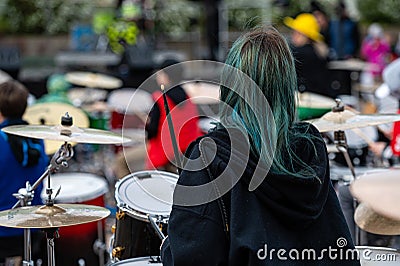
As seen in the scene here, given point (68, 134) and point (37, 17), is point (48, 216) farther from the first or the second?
point (37, 17)

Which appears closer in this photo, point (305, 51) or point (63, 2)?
point (305, 51)

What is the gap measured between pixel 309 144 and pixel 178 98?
2.83m

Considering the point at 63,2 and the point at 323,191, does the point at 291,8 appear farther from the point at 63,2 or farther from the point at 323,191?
the point at 323,191

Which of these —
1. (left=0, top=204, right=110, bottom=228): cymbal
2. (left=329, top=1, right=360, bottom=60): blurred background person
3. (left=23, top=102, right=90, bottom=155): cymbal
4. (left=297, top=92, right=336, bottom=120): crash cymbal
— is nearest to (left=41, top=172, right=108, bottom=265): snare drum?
(left=23, top=102, right=90, bottom=155): cymbal

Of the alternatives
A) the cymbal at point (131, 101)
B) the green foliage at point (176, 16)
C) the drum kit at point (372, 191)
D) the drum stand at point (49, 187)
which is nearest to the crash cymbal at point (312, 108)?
the drum kit at point (372, 191)

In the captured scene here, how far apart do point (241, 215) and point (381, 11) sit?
465 inches

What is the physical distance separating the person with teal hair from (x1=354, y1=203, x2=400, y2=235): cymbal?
99 centimetres

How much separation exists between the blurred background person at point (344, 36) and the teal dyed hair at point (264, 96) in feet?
27.1

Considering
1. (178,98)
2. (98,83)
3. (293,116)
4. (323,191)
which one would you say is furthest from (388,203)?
(98,83)

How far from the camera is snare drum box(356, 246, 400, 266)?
2.66 m

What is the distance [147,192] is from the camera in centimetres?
327

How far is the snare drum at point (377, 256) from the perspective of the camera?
2656 mm

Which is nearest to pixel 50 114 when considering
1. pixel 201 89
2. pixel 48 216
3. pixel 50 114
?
pixel 50 114

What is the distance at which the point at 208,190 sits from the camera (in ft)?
6.82
